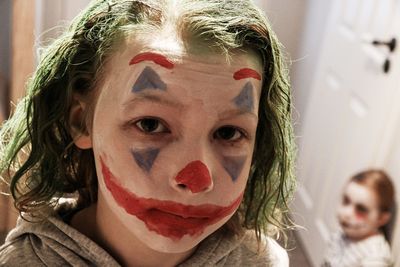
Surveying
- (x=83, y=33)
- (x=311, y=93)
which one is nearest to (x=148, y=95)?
(x=83, y=33)

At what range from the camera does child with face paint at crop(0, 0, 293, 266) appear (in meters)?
0.61

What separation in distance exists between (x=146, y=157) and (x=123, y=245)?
0.58 feet

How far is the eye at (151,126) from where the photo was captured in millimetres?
614

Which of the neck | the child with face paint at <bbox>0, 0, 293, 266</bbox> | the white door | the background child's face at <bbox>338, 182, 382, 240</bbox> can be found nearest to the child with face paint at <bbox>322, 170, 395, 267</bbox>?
the background child's face at <bbox>338, 182, 382, 240</bbox>

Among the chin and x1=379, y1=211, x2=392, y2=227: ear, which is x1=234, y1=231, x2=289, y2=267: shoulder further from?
x1=379, y1=211, x2=392, y2=227: ear

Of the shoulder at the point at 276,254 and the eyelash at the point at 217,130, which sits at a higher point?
the eyelash at the point at 217,130

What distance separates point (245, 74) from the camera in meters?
0.64

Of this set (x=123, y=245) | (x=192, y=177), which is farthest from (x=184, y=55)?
(x=123, y=245)

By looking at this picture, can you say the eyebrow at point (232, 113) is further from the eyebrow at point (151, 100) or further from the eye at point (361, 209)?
the eye at point (361, 209)

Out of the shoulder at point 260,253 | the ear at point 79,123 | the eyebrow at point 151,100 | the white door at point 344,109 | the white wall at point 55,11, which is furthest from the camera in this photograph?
the white wall at point 55,11

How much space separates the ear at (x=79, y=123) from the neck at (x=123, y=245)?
0.29 ft

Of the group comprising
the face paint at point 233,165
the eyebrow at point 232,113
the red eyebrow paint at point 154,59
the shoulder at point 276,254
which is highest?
the red eyebrow paint at point 154,59

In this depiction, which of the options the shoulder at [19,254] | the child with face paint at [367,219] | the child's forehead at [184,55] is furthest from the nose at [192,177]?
the child with face paint at [367,219]

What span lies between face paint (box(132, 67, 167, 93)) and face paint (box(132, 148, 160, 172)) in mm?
71
